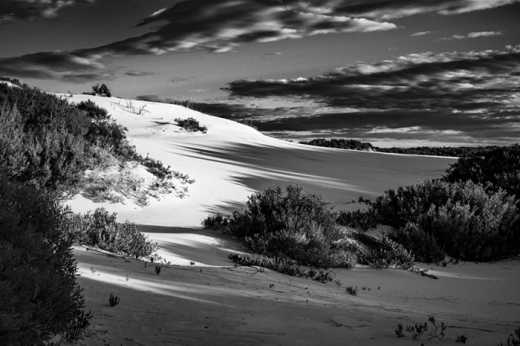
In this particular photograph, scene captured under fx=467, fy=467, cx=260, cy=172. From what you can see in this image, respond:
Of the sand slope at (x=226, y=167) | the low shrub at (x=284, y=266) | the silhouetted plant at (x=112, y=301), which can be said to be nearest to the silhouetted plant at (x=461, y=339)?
the low shrub at (x=284, y=266)

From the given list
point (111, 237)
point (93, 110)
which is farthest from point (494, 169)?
point (93, 110)

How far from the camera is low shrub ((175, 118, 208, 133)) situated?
977 inches

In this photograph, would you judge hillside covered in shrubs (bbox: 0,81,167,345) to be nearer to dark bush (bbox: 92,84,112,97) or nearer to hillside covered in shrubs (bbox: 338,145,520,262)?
hillside covered in shrubs (bbox: 338,145,520,262)

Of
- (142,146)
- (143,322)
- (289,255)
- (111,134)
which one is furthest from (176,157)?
(143,322)

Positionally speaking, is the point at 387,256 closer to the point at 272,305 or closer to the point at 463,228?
the point at 463,228

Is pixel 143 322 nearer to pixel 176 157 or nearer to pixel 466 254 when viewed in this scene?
pixel 466 254

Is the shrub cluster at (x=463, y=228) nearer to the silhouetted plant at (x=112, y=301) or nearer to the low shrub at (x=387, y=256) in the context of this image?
the low shrub at (x=387, y=256)

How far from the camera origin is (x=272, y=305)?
4.67m

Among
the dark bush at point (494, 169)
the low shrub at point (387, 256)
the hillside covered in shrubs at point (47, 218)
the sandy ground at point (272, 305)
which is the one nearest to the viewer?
the hillside covered in shrubs at point (47, 218)

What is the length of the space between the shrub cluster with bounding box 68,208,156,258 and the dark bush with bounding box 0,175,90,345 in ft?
8.99

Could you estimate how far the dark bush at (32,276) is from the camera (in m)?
2.45

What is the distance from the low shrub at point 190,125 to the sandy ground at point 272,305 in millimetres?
18128

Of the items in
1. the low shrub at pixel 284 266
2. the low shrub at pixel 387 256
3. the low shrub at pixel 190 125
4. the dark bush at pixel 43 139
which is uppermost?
the low shrub at pixel 190 125

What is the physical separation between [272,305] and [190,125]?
2121 centimetres
